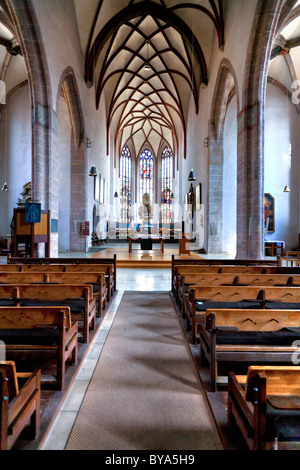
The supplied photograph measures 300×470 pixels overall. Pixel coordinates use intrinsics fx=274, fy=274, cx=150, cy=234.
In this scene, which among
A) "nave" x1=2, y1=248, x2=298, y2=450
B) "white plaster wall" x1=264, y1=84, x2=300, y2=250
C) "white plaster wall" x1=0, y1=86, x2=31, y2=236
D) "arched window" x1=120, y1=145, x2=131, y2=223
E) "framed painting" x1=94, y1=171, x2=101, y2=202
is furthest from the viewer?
"arched window" x1=120, y1=145, x2=131, y2=223

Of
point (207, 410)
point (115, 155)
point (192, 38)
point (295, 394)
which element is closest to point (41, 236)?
point (207, 410)

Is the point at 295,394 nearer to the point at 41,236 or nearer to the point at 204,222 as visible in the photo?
the point at 41,236

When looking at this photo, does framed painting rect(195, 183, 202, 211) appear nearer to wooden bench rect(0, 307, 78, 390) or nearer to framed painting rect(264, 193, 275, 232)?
framed painting rect(264, 193, 275, 232)

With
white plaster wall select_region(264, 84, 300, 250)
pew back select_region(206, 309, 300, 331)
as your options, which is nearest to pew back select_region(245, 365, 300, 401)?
pew back select_region(206, 309, 300, 331)

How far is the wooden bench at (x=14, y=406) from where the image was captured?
50.5 inches

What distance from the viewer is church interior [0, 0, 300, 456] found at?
68.9 inches

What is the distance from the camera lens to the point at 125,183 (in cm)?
2847

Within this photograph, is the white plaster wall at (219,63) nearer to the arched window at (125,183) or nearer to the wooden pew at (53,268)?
the wooden pew at (53,268)

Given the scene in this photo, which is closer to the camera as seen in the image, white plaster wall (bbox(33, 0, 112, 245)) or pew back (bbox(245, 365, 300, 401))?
pew back (bbox(245, 365, 300, 401))

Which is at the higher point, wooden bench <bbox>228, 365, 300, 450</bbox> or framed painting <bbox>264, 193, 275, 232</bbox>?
framed painting <bbox>264, 193, 275, 232</bbox>

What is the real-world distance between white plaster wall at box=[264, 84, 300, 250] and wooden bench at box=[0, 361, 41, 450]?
14179 mm

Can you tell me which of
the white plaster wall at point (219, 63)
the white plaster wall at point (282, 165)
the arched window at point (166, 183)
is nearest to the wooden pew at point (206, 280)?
the white plaster wall at point (219, 63)

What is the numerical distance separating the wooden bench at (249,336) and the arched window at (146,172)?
2774 centimetres

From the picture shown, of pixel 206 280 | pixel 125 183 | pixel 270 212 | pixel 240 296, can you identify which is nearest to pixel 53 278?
pixel 206 280
